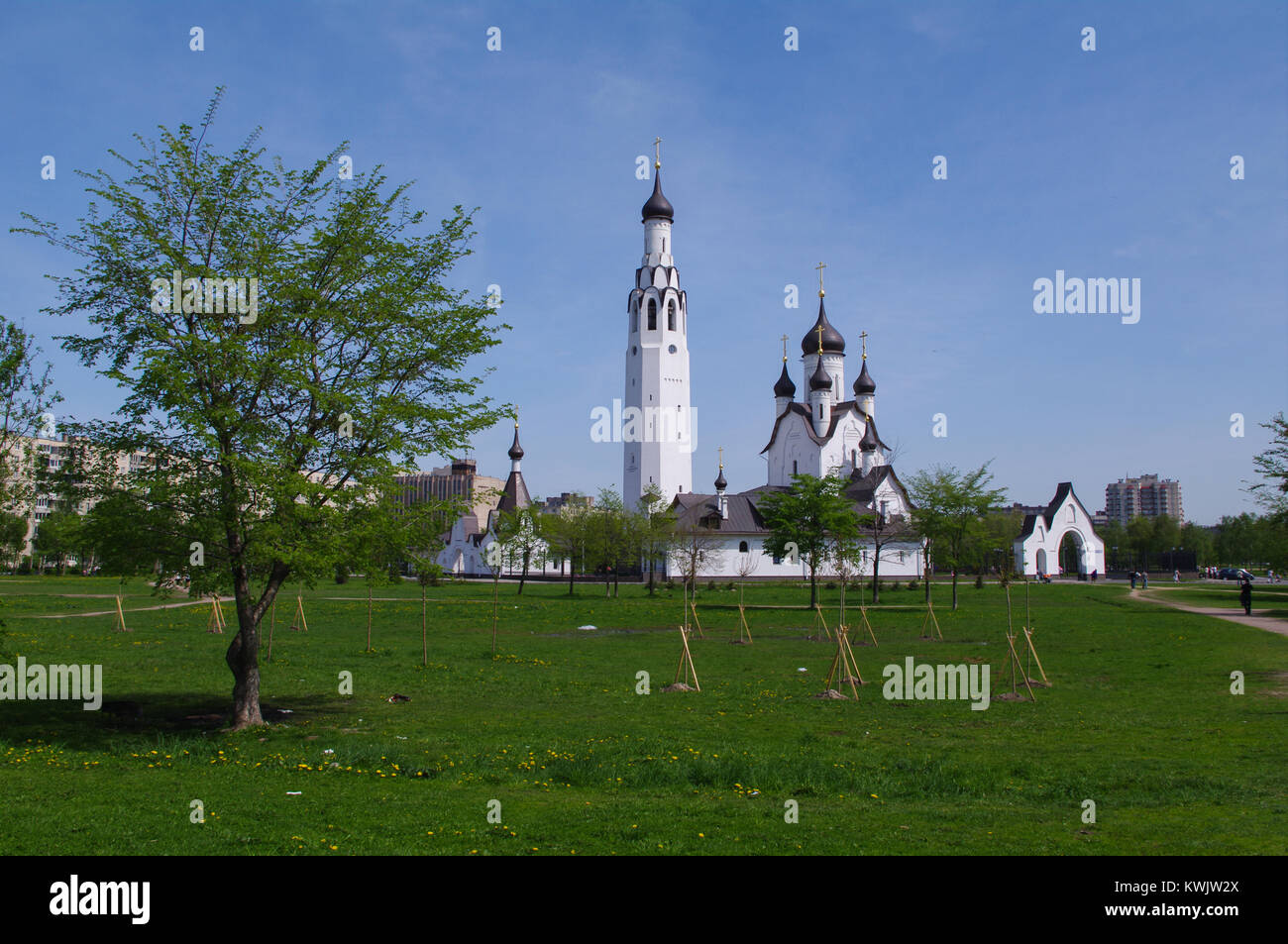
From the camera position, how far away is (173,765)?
1218 cm

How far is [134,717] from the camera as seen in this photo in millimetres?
15820

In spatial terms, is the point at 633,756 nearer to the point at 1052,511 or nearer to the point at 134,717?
the point at 134,717

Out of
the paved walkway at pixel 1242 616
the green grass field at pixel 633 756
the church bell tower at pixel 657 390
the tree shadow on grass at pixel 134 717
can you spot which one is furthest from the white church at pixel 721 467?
the tree shadow on grass at pixel 134 717

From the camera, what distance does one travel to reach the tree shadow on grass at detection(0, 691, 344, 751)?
14141 millimetres

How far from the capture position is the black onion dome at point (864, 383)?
308 feet

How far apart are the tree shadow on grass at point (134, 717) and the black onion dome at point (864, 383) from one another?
81824 millimetres

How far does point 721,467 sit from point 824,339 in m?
19.0

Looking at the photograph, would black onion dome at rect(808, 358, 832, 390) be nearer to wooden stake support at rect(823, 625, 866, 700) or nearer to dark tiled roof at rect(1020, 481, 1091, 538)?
dark tiled roof at rect(1020, 481, 1091, 538)

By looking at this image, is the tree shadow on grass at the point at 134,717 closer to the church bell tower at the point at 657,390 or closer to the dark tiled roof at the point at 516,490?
the church bell tower at the point at 657,390

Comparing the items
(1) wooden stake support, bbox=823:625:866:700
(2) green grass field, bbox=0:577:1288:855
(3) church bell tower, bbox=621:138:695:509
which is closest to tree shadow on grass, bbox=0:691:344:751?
(2) green grass field, bbox=0:577:1288:855

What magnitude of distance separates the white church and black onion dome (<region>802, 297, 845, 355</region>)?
10 cm
